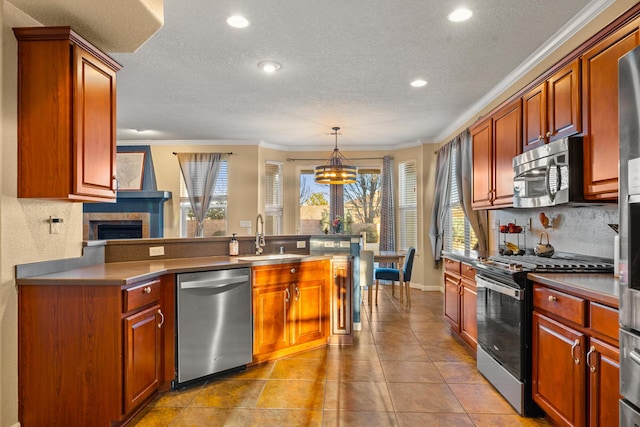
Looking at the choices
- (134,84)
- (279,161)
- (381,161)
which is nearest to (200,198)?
(279,161)

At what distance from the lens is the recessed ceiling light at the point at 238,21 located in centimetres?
286

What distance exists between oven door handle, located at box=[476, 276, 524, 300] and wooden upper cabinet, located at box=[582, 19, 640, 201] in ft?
2.41

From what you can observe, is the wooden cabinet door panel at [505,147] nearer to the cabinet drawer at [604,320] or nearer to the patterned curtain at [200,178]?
the cabinet drawer at [604,320]

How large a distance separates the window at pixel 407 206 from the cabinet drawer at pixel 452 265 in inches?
116

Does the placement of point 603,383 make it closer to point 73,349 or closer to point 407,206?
point 73,349

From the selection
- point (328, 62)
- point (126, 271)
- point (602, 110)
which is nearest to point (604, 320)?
point (602, 110)

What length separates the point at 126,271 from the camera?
2641mm

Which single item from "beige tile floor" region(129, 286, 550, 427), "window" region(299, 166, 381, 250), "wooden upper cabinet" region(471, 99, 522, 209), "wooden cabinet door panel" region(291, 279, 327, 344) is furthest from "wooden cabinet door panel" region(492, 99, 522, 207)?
"window" region(299, 166, 381, 250)

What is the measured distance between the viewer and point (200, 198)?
7.12 metres

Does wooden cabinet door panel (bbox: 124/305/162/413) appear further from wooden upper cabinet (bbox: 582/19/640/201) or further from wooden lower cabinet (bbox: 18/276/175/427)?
wooden upper cabinet (bbox: 582/19/640/201)

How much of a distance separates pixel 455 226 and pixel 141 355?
5045mm

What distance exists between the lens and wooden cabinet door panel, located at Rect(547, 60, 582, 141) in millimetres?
2498

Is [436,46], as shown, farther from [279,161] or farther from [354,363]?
[279,161]

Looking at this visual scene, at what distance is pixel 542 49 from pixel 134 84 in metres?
4.09
